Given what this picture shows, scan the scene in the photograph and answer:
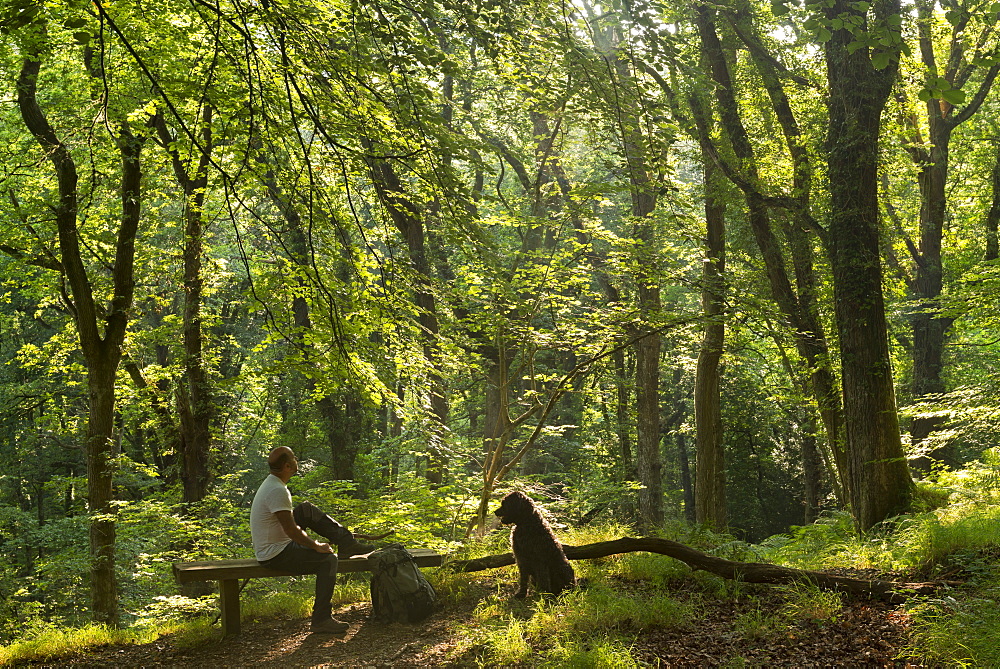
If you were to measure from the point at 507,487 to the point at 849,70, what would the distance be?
6.62 metres

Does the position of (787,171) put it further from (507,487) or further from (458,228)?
(458,228)

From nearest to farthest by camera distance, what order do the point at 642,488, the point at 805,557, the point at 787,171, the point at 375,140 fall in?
the point at 375,140, the point at 805,557, the point at 787,171, the point at 642,488

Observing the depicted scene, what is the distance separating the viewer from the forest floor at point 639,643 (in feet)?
15.1

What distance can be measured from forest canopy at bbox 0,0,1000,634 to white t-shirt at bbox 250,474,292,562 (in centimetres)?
119

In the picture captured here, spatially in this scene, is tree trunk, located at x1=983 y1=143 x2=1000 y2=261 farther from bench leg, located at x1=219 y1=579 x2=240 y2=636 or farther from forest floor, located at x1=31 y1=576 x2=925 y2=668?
bench leg, located at x1=219 y1=579 x2=240 y2=636

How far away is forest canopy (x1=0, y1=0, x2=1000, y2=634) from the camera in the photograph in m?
5.69

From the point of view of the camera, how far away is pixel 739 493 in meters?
24.6

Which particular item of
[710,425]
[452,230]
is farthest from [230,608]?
[710,425]

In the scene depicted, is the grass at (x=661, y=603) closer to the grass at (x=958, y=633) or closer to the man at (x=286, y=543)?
the grass at (x=958, y=633)

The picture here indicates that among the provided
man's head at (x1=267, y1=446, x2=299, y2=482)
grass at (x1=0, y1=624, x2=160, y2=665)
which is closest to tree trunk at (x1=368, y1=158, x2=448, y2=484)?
man's head at (x1=267, y1=446, x2=299, y2=482)

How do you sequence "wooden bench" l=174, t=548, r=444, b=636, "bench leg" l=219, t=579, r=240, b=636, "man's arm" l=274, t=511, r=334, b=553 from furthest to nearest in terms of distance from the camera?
"bench leg" l=219, t=579, r=240, b=636 → "wooden bench" l=174, t=548, r=444, b=636 → "man's arm" l=274, t=511, r=334, b=553

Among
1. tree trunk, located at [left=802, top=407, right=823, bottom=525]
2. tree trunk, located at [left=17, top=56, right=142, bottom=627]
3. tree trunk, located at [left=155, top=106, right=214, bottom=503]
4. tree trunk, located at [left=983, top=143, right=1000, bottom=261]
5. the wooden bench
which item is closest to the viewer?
the wooden bench

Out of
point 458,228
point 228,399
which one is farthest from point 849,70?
point 228,399

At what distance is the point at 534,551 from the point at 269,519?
7.94ft
